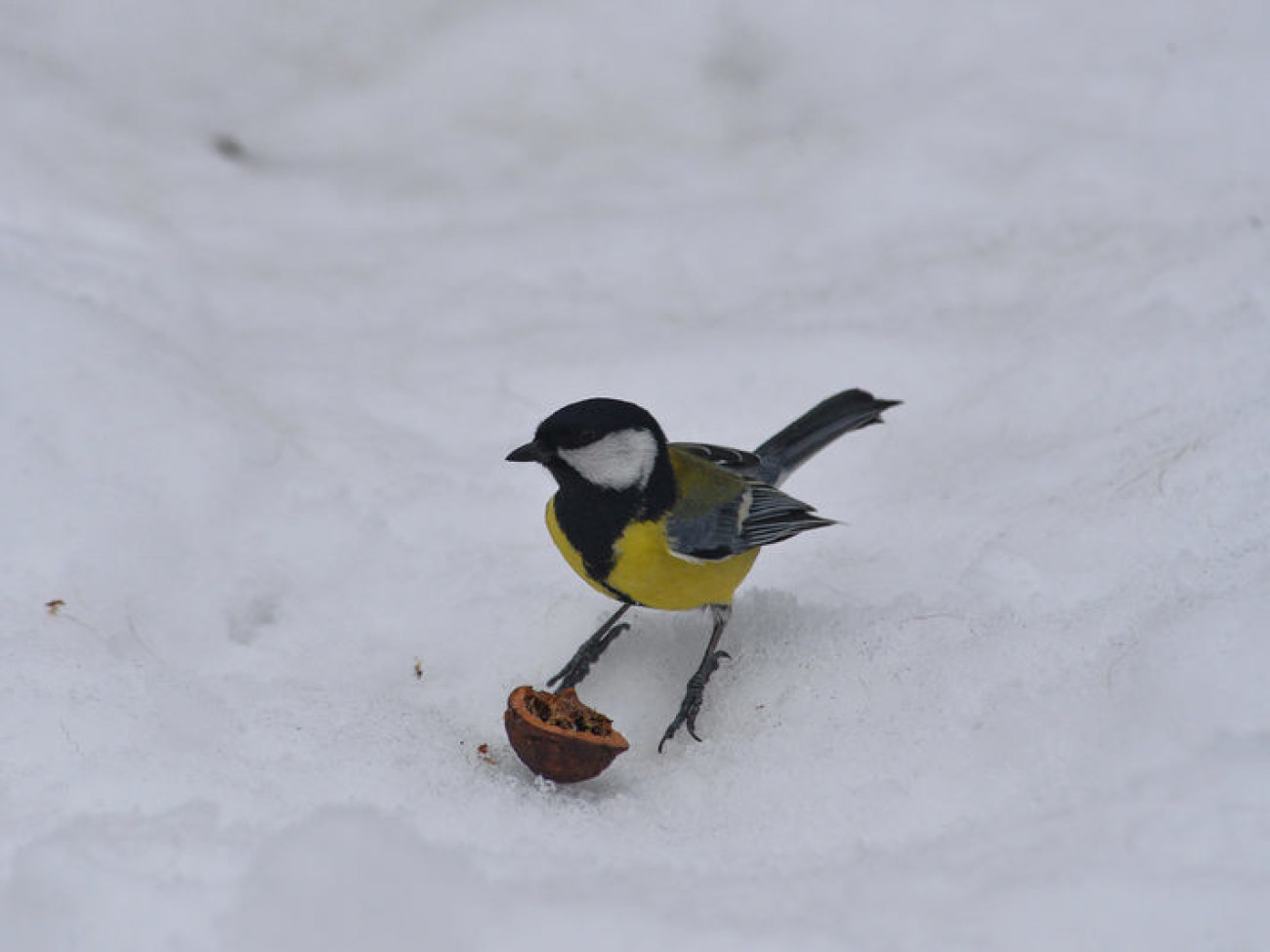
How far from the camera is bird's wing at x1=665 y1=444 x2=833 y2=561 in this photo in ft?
10.8

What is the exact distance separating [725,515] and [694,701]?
19.6 inches

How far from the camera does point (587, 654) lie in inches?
139

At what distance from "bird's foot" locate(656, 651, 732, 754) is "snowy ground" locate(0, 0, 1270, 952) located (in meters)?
0.05

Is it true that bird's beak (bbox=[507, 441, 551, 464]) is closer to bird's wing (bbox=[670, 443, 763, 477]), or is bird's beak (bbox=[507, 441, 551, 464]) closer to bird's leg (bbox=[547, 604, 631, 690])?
bird's leg (bbox=[547, 604, 631, 690])

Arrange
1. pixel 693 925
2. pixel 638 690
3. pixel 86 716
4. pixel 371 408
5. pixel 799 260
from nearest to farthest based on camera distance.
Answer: pixel 693 925 < pixel 86 716 < pixel 638 690 < pixel 371 408 < pixel 799 260

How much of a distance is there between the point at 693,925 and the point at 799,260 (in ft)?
12.2

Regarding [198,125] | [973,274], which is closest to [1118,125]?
[973,274]

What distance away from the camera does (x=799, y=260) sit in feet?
17.9

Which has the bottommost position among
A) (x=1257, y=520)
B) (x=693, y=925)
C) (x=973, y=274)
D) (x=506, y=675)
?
(x=506, y=675)

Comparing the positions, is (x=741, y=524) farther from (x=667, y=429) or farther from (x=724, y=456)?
(x=667, y=429)

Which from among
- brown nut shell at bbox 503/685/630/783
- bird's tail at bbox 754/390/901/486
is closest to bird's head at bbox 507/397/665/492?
brown nut shell at bbox 503/685/630/783

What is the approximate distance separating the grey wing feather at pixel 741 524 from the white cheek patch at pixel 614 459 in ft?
0.53

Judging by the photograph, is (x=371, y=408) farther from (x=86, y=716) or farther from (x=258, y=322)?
(x=86, y=716)

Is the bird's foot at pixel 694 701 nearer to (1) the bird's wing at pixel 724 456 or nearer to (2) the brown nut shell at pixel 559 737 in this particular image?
(2) the brown nut shell at pixel 559 737
